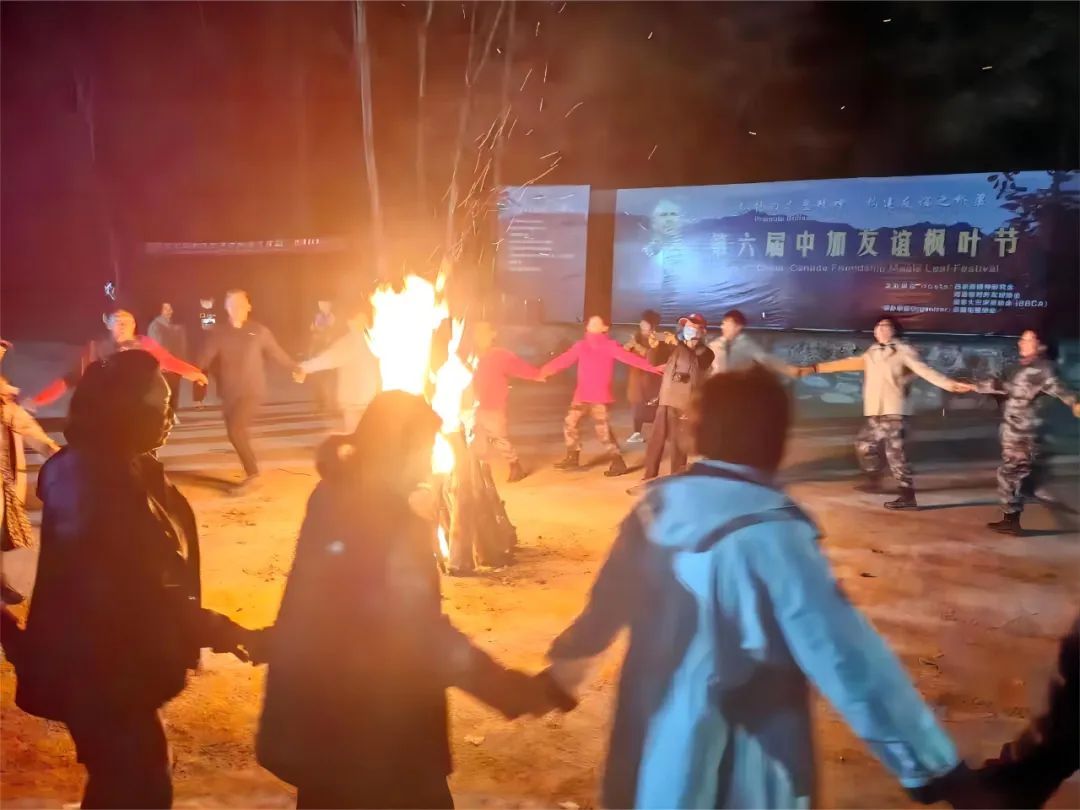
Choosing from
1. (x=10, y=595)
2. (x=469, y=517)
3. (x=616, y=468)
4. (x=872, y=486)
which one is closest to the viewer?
(x=10, y=595)

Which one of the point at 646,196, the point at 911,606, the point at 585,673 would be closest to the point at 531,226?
the point at 646,196

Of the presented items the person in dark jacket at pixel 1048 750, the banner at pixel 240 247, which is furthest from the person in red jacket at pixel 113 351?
the banner at pixel 240 247

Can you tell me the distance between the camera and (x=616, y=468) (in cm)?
945

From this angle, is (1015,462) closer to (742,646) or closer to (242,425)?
(742,646)

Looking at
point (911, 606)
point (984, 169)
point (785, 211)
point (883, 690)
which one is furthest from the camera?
point (785, 211)

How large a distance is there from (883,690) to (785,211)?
15184 millimetres

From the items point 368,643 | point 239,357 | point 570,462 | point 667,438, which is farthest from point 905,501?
point 368,643

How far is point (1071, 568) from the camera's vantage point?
20.7 feet

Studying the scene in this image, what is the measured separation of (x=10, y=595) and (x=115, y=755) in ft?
10.7

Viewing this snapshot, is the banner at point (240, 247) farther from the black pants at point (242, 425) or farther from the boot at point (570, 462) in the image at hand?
the black pants at point (242, 425)

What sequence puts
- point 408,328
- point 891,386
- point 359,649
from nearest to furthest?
point 359,649, point 408,328, point 891,386

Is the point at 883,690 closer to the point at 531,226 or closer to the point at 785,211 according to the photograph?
the point at 785,211

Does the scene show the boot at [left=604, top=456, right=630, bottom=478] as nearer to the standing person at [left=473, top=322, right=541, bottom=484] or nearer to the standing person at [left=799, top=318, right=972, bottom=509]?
the standing person at [left=473, top=322, right=541, bottom=484]

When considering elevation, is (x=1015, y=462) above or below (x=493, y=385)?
below
